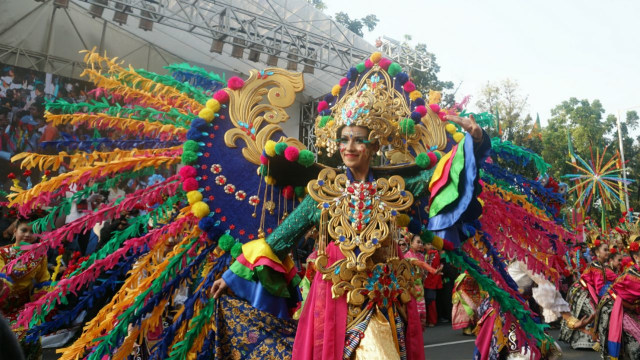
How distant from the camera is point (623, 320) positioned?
511 cm

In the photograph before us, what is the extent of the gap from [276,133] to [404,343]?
1.67 meters

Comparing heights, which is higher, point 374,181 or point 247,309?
point 374,181

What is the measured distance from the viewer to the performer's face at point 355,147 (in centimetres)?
283

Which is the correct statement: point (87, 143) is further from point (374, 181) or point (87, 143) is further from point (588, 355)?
point (588, 355)

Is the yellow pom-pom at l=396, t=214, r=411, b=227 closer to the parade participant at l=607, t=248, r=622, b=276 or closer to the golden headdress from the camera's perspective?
Answer: the golden headdress

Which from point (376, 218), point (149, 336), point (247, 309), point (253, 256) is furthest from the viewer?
point (149, 336)

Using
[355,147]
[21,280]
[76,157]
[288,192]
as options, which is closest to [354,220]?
[355,147]

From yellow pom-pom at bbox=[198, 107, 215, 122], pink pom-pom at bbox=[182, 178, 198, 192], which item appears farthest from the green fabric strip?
yellow pom-pom at bbox=[198, 107, 215, 122]

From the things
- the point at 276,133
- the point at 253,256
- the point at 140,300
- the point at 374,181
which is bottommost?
the point at 140,300

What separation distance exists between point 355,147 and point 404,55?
884cm

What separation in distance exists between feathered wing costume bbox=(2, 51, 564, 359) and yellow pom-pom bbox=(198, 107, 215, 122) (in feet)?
0.05

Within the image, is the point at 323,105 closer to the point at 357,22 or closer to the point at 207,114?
the point at 207,114

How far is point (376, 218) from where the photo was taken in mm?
2617

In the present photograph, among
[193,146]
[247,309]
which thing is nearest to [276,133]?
[193,146]
